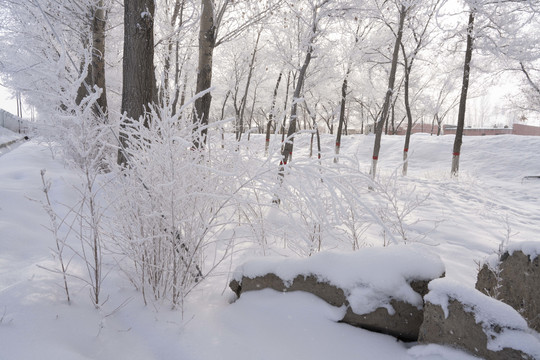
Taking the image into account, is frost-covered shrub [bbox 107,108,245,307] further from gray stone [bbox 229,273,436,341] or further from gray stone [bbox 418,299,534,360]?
gray stone [bbox 418,299,534,360]

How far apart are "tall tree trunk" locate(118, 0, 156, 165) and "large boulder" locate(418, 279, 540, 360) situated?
3.56 meters

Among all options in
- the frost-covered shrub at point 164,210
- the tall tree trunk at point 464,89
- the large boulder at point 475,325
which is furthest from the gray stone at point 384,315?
the tall tree trunk at point 464,89

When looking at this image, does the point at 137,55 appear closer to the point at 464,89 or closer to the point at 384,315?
the point at 384,315

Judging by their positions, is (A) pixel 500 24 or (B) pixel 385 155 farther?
(B) pixel 385 155

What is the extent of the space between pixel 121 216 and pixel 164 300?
641 millimetres

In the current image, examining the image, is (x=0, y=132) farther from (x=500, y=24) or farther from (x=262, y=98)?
(x=500, y=24)

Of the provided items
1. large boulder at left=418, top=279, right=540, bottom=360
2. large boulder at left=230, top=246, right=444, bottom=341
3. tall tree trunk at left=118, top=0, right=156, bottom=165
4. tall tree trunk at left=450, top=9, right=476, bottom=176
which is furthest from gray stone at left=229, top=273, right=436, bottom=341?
tall tree trunk at left=450, top=9, right=476, bottom=176

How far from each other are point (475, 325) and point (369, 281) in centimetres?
55

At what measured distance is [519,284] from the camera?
1970 millimetres

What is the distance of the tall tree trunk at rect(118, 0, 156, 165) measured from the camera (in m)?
3.81

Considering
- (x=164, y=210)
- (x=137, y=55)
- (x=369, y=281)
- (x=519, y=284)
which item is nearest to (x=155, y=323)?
(x=164, y=210)

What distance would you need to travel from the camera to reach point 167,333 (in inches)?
68.6

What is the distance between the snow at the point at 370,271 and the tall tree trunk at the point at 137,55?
280 centimetres

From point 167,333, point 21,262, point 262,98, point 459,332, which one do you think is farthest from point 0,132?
point 459,332
